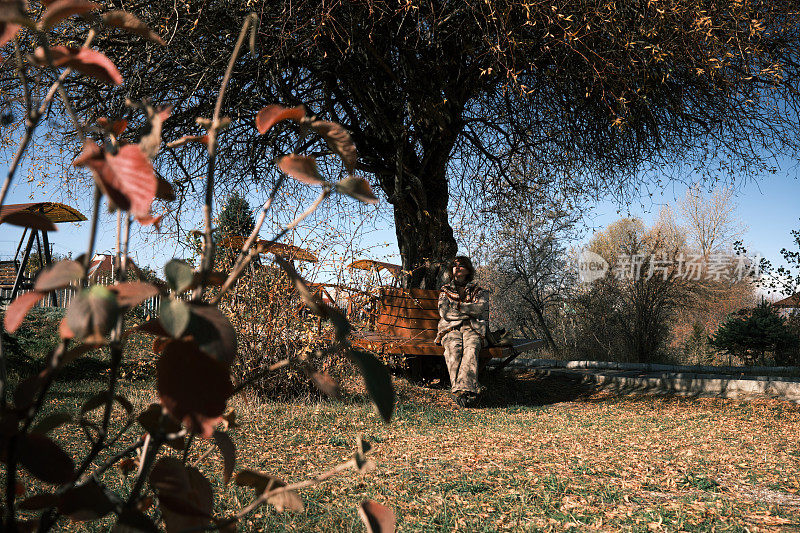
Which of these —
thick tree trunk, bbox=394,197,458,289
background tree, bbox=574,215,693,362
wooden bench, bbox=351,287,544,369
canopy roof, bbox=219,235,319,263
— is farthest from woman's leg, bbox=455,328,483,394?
background tree, bbox=574,215,693,362

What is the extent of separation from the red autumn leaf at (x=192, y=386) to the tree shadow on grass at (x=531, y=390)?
558cm

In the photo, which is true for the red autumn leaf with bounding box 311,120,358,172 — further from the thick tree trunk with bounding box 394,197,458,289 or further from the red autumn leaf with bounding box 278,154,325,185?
the thick tree trunk with bounding box 394,197,458,289

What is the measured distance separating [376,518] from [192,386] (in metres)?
0.30

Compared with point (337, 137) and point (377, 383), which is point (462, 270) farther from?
point (377, 383)

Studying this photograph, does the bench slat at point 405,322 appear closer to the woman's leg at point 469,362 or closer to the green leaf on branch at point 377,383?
the woman's leg at point 469,362

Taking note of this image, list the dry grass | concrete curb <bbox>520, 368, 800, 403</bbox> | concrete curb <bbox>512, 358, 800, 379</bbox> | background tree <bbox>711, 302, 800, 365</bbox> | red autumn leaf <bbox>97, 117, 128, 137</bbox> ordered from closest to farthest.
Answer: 1. red autumn leaf <bbox>97, 117, 128, 137</bbox>
2. the dry grass
3. concrete curb <bbox>520, 368, 800, 403</bbox>
4. concrete curb <bbox>512, 358, 800, 379</bbox>
5. background tree <bbox>711, 302, 800, 365</bbox>

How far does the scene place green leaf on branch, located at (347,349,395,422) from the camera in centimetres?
65

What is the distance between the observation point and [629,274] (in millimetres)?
A: 11789

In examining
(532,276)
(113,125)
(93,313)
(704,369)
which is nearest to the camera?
(93,313)

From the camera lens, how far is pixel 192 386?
24.4 inches

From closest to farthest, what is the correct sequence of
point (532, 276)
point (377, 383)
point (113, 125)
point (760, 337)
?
point (377, 383) < point (113, 125) < point (760, 337) < point (532, 276)

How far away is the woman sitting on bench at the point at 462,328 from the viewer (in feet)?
19.0

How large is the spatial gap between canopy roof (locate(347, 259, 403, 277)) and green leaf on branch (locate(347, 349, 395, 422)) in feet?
15.9

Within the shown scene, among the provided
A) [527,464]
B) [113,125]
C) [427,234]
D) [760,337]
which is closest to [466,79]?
[427,234]
